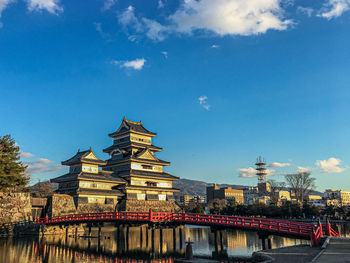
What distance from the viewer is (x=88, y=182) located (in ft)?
153

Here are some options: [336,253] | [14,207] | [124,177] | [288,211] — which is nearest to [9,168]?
[14,207]

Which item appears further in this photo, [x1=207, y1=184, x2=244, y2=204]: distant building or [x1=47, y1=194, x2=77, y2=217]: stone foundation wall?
[x1=207, y1=184, x2=244, y2=204]: distant building

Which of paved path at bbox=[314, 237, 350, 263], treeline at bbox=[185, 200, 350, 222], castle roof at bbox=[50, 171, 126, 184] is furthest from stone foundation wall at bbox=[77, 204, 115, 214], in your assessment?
paved path at bbox=[314, 237, 350, 263]

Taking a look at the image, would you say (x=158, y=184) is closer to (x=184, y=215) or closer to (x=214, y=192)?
(x=184, y=215)

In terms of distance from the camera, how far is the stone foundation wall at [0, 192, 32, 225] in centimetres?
3659

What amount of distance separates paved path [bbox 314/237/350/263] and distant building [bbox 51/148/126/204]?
117ft

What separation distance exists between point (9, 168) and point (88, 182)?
11450 millimetres

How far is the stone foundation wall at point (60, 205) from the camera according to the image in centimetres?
4084

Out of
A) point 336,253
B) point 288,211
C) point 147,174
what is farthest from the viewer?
point 288,211

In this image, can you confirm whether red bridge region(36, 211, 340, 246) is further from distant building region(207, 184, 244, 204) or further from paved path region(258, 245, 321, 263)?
distant building region(207, 184, 244, 204)

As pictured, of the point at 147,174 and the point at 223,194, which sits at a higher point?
the point at 147,174

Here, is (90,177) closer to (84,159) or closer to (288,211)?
(84,159)

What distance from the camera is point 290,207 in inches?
2336

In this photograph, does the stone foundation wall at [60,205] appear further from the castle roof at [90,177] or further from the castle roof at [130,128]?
the castle roof at [130,128]
